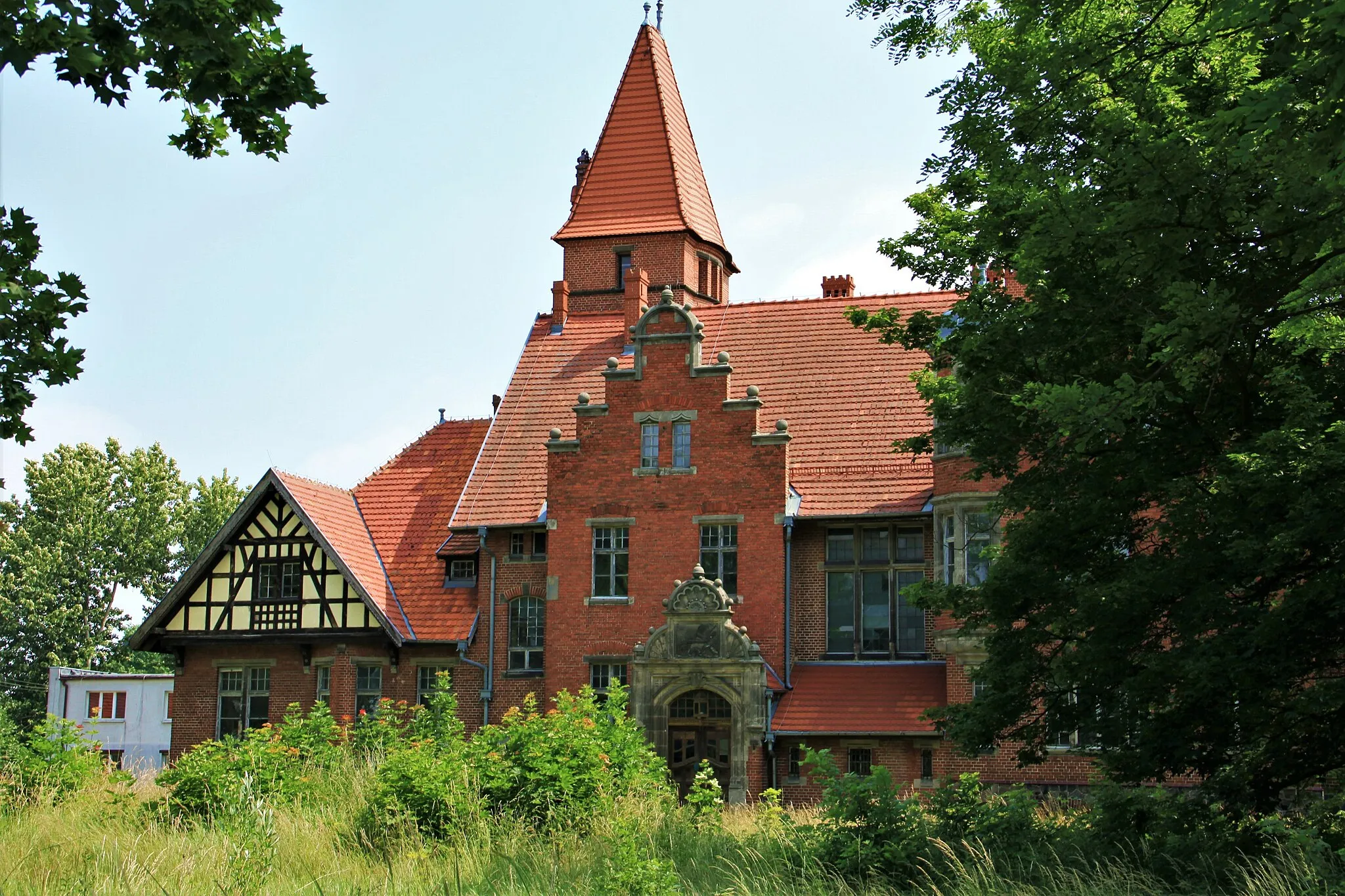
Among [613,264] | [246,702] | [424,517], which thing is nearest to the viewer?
[246,702]

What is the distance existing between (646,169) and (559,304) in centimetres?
515

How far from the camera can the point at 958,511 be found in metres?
27.0

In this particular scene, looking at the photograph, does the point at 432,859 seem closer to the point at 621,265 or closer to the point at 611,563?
the point at 611,563

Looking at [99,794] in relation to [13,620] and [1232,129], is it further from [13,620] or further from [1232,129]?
[13,620]

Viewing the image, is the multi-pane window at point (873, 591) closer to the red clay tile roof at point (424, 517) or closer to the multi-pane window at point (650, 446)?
the multi-pane window at point (650, 446)

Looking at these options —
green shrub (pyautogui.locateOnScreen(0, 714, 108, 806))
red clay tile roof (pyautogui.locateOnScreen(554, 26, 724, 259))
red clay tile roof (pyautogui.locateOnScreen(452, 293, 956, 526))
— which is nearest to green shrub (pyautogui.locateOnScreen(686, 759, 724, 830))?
green shrub (pyautogui.locateOnScreen(0, 714, 108, 806))

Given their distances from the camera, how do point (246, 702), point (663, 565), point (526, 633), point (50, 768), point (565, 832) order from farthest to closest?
point (246, 702) → point (526, 633) → point (663, 565) → point (50, 768) → point (565, 832)

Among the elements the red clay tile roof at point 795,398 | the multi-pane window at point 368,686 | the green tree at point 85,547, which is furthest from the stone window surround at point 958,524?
the green tree at point 85,547

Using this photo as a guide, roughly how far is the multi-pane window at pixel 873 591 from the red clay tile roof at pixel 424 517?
7377 millimetres

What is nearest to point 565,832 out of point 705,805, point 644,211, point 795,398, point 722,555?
point 705,805

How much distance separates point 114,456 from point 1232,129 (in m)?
53.2

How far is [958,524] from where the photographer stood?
26891mm

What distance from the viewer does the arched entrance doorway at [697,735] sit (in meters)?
28.0

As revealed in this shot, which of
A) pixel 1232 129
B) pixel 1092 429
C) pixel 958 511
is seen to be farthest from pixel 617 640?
pixel 1232 129
